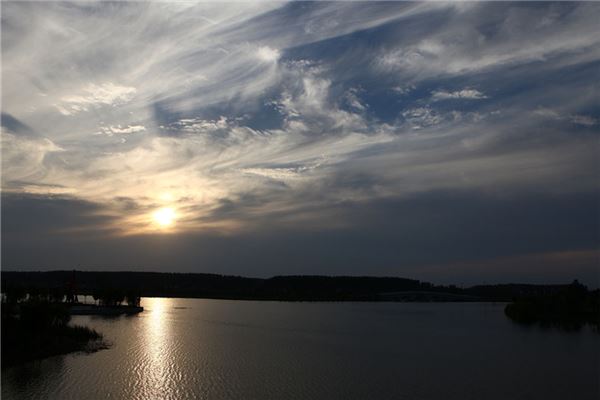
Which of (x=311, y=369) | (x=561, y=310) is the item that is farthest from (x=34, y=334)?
(x=561, y=310)

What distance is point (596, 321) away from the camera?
85750 mm

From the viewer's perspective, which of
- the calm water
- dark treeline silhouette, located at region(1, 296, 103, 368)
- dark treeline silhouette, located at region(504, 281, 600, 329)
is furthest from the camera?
dark treeline silhouette, located at region(504, 281, 600, 329)

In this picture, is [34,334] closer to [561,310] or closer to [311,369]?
[311,369]

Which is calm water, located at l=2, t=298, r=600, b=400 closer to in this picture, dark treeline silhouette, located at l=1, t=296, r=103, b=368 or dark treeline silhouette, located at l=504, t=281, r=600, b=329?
dark treeline silhouette, located at l=1, t=296, r=103, b=368

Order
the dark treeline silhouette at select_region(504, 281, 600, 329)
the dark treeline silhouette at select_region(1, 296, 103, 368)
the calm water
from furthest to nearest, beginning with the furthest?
the dark treeline silhouette at select_region(504, 281, 600, 329) → the dark treeline silhouette at select_region(1, 296, 103, 368) → the calm water

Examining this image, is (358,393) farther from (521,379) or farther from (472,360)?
(472,360)

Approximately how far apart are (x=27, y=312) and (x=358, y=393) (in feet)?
83.3

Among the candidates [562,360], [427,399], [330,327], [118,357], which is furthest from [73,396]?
[330,327]

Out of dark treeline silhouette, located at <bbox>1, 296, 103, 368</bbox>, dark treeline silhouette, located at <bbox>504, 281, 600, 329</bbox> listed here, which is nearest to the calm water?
dark treeline silhouette, located at <bbox>1, 296, 103, 368</bbox>

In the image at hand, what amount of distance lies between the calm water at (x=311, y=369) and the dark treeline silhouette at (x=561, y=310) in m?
29.4

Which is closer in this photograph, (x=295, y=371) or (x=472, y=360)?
(x=295, y=371)

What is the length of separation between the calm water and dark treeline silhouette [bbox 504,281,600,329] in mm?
29412

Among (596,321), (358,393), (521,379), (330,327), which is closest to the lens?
(358,393)

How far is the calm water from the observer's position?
2994 cm
